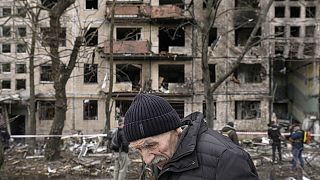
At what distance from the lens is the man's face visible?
219cm

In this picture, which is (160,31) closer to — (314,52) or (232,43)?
(232,43)

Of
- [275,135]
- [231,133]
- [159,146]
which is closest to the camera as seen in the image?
[159,146]

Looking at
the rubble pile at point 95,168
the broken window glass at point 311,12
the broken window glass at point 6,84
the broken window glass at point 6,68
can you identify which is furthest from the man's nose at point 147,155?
the broken window glass at point 311,12

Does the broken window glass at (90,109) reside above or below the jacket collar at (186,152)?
below

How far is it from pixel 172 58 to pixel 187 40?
7.23ft

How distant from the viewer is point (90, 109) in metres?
36.7

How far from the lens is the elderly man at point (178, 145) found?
6.69 feet

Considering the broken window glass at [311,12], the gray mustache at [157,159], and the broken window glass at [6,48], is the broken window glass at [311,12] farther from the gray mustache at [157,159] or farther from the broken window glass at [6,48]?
the gray mustache at [157,159]

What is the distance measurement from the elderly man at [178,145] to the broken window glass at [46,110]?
115ft

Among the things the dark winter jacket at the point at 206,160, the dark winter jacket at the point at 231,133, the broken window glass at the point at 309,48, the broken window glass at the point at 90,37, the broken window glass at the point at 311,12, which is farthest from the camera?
the broken window glass at the point at 311,12

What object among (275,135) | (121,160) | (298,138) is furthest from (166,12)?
(121,160)

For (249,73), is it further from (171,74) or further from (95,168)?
(95,168)

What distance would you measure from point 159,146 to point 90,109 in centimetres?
3501

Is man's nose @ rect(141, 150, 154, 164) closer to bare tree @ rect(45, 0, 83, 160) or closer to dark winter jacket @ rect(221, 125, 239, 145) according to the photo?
dark winter jacket @ rect(221, 125, 239, 145)
